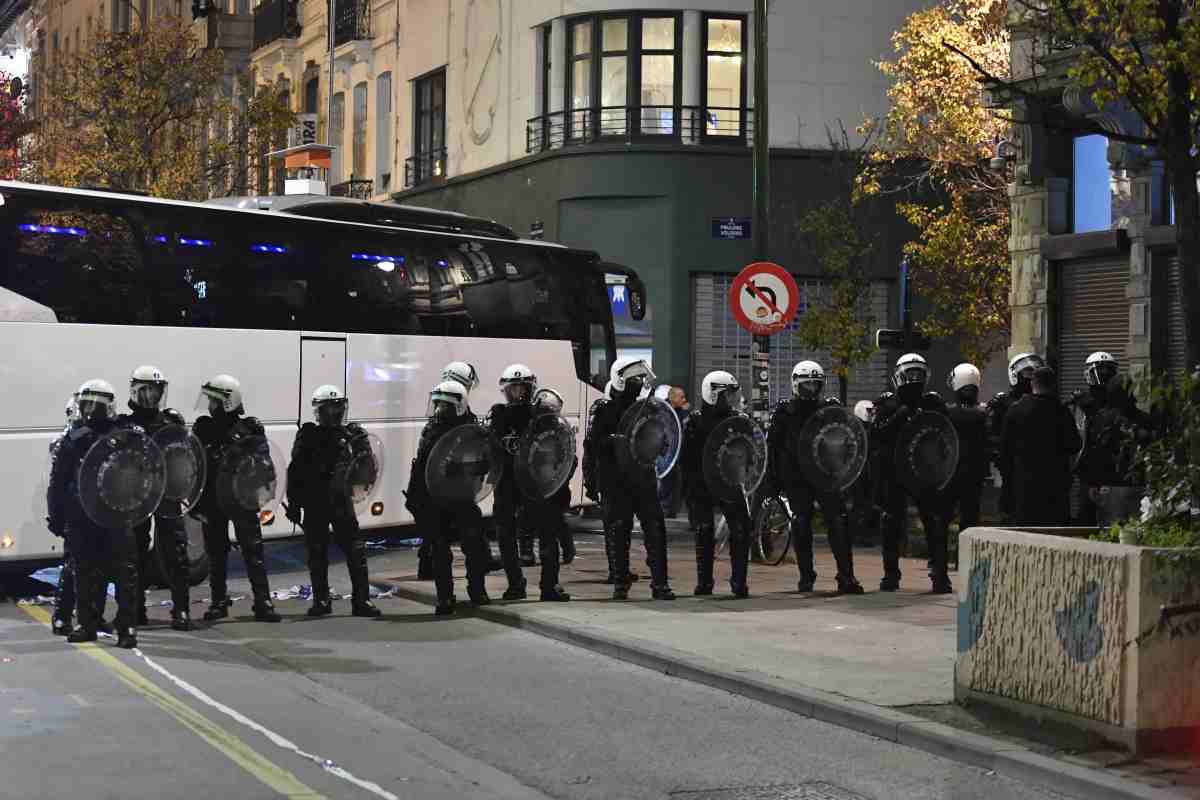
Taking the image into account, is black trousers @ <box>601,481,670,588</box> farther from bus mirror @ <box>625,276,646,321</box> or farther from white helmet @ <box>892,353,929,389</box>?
bus mirror @ <box>625,276,646,321</box>

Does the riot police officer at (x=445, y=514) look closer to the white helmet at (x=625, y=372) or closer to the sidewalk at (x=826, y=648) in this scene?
the sidewalk at (x=826, y=648)

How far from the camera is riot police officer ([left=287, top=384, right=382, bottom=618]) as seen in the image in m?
14.8

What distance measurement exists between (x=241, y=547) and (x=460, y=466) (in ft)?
5.82

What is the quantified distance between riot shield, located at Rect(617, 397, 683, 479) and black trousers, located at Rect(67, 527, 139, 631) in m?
4.02

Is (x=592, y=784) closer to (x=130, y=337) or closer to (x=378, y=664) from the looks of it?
(x=378, y=664)

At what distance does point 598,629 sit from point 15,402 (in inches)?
231

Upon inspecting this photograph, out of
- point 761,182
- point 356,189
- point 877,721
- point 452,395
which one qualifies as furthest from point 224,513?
point 356,189

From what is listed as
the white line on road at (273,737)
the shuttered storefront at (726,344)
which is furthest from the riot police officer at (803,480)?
the shuttered storefront at (726,344)

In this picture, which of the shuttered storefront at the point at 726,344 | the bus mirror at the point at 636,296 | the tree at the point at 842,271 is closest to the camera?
the bus mirror at the point at 636,296

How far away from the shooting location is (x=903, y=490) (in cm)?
1589

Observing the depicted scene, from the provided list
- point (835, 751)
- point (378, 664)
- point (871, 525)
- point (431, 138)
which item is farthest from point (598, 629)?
point (431, 138)

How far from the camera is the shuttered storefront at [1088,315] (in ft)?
70.8

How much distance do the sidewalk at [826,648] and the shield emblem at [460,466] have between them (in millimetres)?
902

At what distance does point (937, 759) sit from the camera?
901 centimetres
